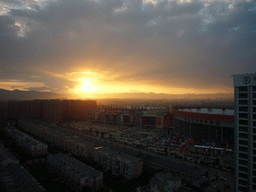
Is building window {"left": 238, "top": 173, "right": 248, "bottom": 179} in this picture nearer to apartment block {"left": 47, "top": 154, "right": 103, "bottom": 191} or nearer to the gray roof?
apartment block {"left": 47, "top": 154, "right": 103, "bottom": 191}

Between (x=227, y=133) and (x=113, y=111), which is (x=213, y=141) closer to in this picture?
(x=227, y=133)

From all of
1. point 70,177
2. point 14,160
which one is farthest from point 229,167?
point 14,160

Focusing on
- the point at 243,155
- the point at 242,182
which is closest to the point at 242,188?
the point at 242,182

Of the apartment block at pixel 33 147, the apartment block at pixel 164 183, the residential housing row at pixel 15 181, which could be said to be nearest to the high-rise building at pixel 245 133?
the apartment block at pixel 164 183

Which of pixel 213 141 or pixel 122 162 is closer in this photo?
pixel 122 162

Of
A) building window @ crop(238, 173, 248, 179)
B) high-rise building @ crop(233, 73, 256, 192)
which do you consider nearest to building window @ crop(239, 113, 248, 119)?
high-rise building @ crop(233, 73, 256, 192)

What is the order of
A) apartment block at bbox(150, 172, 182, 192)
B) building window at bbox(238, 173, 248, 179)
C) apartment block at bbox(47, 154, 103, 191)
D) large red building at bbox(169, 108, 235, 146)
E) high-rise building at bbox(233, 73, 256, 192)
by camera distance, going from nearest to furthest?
1. high-rise building at bbox(233, 73, 256, 192)
2. building window at bbox(238, 173, 248, 179)
3. apartment block at bbox(150, 172, 182, 192)
4. apartment block at bbox(47, 154, 103, 191)
5. large red building at bbox(169, 108, 235, 146)
